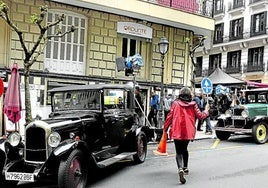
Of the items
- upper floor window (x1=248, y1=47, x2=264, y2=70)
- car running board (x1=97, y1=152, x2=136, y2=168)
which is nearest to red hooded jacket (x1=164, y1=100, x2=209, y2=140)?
car running board (x1=97, y1=152, x2=136, y2=168)

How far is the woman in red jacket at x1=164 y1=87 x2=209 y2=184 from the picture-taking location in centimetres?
779

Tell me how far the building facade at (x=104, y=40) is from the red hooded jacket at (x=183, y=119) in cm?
852

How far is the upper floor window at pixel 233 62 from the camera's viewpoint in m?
41.3

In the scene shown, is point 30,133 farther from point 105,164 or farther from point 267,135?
point 267,135

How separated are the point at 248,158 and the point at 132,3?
9.44 metres

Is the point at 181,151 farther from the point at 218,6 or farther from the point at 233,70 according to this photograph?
the point at 218,6

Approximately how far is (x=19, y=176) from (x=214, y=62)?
132 feet

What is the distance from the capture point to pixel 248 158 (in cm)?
1079

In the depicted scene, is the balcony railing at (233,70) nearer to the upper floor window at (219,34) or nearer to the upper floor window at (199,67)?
the upper floor window at (219,34)

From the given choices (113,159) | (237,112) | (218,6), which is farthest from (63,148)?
(218,6)

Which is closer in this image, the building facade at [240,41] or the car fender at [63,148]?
the car fender at [63,148]

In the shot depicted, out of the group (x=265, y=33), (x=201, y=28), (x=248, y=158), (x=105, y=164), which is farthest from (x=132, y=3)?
(x=265, y=33)

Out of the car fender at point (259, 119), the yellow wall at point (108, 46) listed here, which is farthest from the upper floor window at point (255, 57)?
the car fender at point (259, 119)

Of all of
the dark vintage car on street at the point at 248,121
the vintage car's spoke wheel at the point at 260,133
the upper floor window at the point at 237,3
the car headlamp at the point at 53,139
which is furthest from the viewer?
the upper floor window at the point at 237,3
